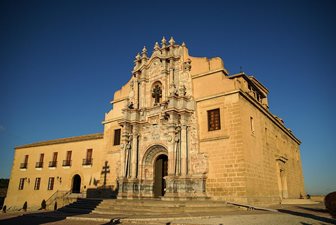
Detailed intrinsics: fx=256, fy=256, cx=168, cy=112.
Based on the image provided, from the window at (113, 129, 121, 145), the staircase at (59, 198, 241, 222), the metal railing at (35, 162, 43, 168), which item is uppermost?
the window at (113, 129, 121, 145)

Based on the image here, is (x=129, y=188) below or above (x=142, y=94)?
below

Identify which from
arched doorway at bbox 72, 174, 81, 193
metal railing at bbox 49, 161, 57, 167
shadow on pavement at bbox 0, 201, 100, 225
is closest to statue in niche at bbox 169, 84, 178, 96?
shadow on pavement at bbox 0, 201, 100, 225

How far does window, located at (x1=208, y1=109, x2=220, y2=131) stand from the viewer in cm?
1516

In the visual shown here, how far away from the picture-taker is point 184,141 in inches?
607

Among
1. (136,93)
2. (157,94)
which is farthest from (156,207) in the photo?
(136,93)

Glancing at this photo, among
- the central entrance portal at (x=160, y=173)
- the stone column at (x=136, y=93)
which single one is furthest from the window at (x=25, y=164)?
the central entrance portal at (x=160, y=173)

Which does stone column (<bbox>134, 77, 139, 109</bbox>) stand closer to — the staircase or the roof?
the roof

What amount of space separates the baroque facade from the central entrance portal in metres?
0.07

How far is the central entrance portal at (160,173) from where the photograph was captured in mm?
17562

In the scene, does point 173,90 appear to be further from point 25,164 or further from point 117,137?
point 25,164

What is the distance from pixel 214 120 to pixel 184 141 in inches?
86.4

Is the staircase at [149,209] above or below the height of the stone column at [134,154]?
below

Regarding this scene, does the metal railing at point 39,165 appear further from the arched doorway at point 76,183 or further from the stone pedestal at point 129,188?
the stone pedestal at point 129,188

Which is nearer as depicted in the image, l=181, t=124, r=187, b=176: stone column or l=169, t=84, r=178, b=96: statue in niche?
l=181, t=124, r=187, b=176: stone column
